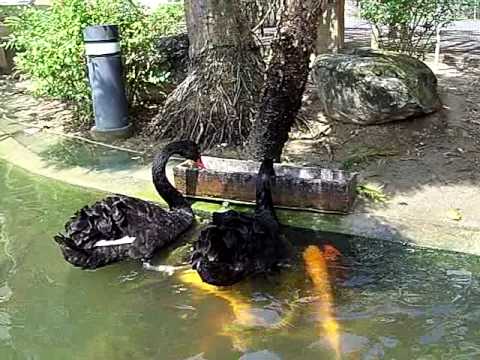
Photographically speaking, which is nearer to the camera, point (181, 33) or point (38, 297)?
point (38, 297)

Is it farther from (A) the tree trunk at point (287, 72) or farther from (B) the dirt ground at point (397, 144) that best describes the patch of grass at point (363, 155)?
(A) the tree trunk at point (287, 72)

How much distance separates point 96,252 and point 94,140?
305cm

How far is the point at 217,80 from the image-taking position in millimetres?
6824

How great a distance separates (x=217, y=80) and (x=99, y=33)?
1332 mm

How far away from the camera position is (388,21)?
8016mm

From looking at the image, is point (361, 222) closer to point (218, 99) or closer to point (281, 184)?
point (281, 184)

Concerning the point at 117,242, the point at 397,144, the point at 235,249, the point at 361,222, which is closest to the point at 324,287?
the point at 235,249

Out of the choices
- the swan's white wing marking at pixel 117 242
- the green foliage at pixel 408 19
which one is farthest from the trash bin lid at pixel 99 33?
the green foliage at pixel 408 19

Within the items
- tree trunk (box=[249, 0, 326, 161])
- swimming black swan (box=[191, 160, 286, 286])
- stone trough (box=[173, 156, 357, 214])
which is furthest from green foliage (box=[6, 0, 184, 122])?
swimming black swan (box=[191, 160, 286, 286])

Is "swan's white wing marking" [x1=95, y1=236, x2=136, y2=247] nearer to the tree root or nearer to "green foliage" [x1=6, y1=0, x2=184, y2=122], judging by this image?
the tree root

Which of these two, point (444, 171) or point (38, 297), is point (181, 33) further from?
point (38, 297)

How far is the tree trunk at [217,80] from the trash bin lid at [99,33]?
872mm

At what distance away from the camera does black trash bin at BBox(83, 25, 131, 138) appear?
657 cm

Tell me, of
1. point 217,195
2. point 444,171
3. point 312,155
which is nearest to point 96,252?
point 217,195
